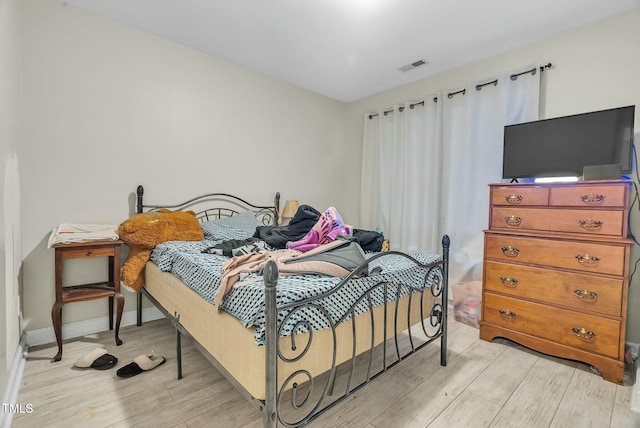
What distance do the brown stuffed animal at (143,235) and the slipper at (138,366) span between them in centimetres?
67

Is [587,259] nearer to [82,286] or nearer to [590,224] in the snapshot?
[590,224]

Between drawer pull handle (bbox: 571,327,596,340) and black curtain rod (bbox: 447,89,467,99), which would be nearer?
drawer pull handle (bbox: 571,327,596,340)

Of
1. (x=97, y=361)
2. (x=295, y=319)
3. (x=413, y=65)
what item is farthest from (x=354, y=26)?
(x=97, y=361)

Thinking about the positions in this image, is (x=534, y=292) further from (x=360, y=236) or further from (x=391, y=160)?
(x=391, y=160)

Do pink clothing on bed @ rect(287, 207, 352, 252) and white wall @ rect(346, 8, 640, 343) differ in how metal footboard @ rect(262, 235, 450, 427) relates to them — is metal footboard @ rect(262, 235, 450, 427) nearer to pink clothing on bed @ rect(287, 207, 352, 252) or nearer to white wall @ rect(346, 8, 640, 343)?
pink clothing on bed @ rect(287, 207, 352, 252)

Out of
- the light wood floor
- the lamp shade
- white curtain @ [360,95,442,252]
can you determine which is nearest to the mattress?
the light wood floor

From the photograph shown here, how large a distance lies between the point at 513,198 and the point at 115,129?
333 centimetres

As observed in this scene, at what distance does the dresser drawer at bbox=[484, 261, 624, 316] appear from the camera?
1.84 m

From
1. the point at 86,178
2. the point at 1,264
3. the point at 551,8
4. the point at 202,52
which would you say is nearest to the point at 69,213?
the point at 86,178

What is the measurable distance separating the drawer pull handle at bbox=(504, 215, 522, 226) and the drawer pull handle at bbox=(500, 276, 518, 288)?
0.42 m

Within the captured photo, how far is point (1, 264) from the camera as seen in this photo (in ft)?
4.54

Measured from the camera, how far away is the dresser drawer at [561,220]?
1852 millimetres

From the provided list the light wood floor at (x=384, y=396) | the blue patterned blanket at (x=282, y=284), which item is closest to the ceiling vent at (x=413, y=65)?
the blue patterned blanket at (x=282, y=284)

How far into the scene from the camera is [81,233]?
206 centimetres
